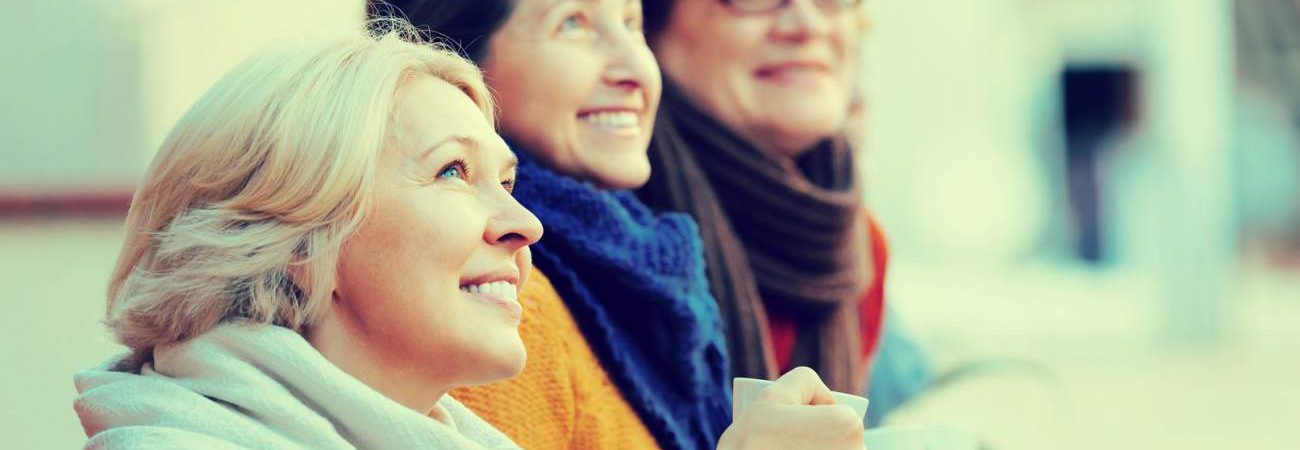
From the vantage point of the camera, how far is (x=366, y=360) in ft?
4.53

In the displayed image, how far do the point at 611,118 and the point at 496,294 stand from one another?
626 millimetres

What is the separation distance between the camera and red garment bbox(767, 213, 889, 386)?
2553 mm

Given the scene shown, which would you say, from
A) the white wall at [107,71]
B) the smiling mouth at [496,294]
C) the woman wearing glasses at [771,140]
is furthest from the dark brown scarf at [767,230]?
the white wall at [107,71]

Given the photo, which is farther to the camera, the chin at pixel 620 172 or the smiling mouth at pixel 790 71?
the smiling mouth at pixel 790 71

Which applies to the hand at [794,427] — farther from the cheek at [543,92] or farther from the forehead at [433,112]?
the cheek at [543,92]

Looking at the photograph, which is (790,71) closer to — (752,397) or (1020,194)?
(752,397)

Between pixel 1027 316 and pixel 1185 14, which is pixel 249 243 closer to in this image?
pixel 1185 14

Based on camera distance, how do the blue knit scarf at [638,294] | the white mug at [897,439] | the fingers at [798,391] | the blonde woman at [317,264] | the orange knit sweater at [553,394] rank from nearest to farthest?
the blonde woman at [317,264]
the fingers at [798,391]
the white mug at [897,439]
the orange knit sweater at [553,394]
the blue knit scarf at [638,294]

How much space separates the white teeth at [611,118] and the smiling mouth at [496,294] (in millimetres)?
598

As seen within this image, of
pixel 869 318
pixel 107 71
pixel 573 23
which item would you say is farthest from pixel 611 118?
pixel 107 71

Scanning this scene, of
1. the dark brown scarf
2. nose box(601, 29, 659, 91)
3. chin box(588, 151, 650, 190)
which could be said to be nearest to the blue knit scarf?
chin box(588, 151, 650, 190)

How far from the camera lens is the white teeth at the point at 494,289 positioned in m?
1.40

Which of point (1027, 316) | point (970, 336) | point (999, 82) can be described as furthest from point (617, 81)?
point (999, 82)

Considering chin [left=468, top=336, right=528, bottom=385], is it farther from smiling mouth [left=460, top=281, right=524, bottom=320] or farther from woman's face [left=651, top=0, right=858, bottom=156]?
woman's face [left=651, top=0, right=858, bottom=156]
